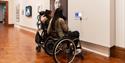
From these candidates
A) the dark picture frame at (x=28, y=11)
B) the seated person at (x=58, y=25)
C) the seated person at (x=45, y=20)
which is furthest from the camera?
the dark picture frame at (x=28, y=11)

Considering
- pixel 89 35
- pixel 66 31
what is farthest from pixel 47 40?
pixel 89 35

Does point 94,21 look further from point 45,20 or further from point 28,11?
point 28,11

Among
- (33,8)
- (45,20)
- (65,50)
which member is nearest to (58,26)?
(45,20)

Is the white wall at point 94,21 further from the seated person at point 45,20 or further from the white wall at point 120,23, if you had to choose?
the seated person at point 45,20

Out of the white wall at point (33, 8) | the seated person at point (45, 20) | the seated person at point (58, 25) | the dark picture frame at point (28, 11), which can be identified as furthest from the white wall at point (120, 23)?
the dark picture frame at point (28, 11)

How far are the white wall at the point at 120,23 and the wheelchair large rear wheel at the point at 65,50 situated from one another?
1130 mm

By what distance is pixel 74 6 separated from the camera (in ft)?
17.2

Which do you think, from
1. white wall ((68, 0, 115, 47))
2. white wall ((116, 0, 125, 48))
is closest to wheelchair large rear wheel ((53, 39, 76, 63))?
white wall ((68, 0, 115, 47))

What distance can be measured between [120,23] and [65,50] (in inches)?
53.7

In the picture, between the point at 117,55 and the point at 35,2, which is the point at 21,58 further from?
the point at 35,2

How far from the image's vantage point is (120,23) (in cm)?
435

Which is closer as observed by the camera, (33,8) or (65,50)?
(65,50)

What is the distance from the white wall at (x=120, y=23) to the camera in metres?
4.26

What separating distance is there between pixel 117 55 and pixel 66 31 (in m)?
1.23
